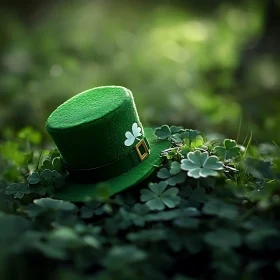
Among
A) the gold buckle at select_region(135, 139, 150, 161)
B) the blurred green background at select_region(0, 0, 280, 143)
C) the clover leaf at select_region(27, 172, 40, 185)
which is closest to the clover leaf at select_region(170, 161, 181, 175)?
the gold buckle at select_region(135, 139, 150, 161)

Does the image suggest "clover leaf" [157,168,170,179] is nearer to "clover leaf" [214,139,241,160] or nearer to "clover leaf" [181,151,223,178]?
"clover leaf" [181,151,223,178]

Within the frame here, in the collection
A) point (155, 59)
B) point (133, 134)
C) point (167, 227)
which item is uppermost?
point (133, 134)

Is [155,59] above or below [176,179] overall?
below

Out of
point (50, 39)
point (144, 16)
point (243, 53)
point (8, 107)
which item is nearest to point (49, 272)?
point (8, 107)

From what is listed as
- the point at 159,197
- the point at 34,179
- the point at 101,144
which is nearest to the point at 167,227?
the point at 159,197

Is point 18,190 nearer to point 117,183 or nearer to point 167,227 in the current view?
point 117,183

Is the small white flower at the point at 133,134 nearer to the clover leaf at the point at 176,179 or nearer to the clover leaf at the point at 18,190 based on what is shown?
the clover leaf at the point at 176,179

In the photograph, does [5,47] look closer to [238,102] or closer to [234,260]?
[238,102]
